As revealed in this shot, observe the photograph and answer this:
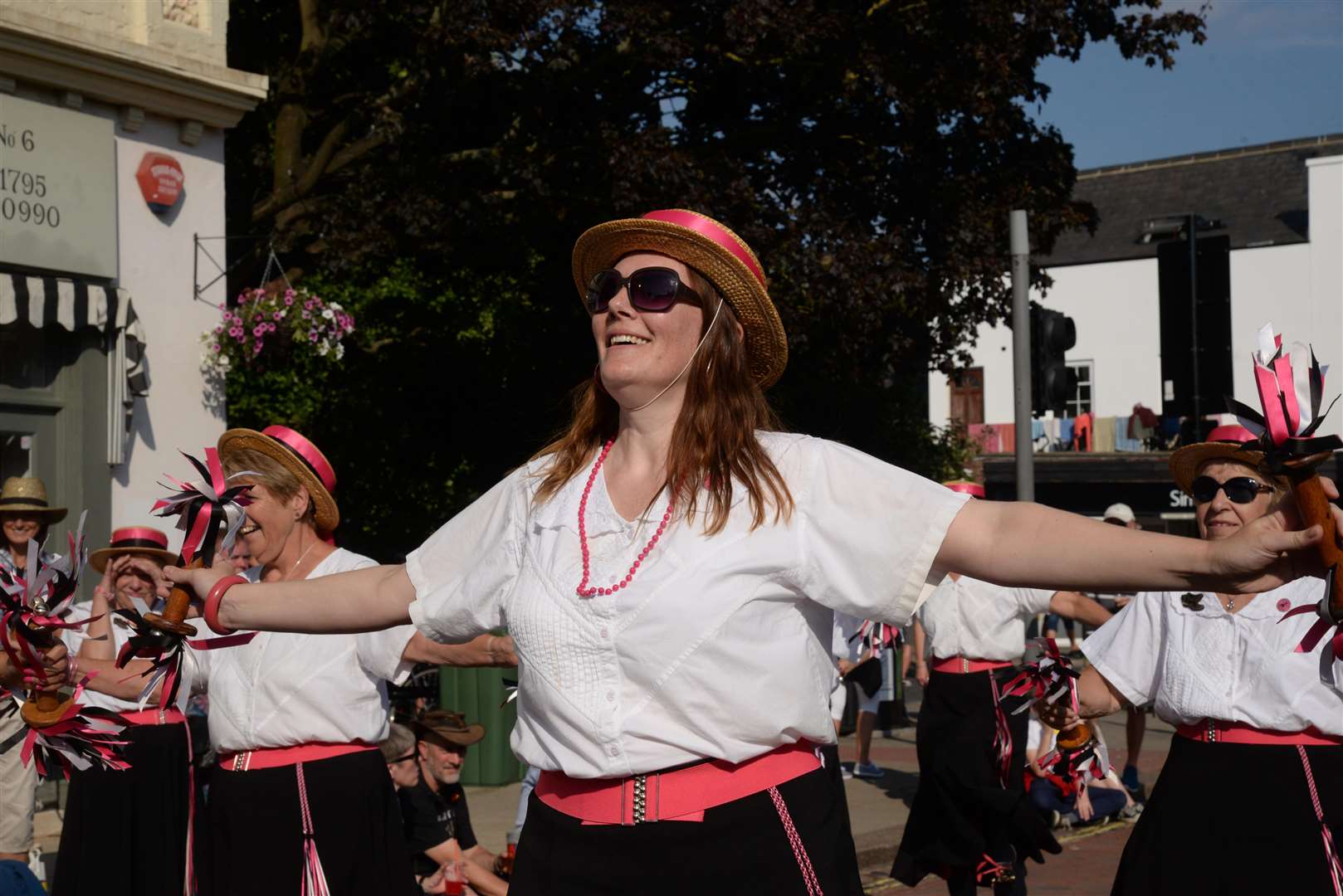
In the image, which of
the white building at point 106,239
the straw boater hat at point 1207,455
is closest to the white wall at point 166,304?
the white building at point 106,239

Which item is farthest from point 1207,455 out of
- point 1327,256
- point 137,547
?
point 1327,256

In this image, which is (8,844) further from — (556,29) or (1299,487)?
(556,29)

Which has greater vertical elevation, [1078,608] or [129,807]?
[1078,608]

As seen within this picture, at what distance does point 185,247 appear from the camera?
40.0 feet

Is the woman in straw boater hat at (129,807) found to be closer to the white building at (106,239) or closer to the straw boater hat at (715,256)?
the straw boater hat at (715,256)

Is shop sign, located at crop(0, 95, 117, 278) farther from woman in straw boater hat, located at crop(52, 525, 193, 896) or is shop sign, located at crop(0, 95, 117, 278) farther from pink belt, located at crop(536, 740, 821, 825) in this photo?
pink belt, located at crop(536, 740, 821, 825)

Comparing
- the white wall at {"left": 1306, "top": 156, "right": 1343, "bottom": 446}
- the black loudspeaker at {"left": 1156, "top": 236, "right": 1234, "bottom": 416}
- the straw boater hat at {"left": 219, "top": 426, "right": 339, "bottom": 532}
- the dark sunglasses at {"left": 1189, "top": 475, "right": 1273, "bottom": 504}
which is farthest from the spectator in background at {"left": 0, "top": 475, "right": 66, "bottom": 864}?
the white wall at {"left": 1306, "top": 156, "right": 1343, "bottom": 446}

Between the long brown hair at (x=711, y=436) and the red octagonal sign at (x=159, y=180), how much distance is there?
9.27 metres

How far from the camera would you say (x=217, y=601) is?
3393mm

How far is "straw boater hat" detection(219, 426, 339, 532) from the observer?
5.32m

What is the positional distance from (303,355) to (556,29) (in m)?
3.84

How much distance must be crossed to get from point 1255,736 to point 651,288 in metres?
3.05

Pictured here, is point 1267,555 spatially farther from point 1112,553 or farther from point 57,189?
point 57,189

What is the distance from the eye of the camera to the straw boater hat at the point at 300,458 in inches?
209
